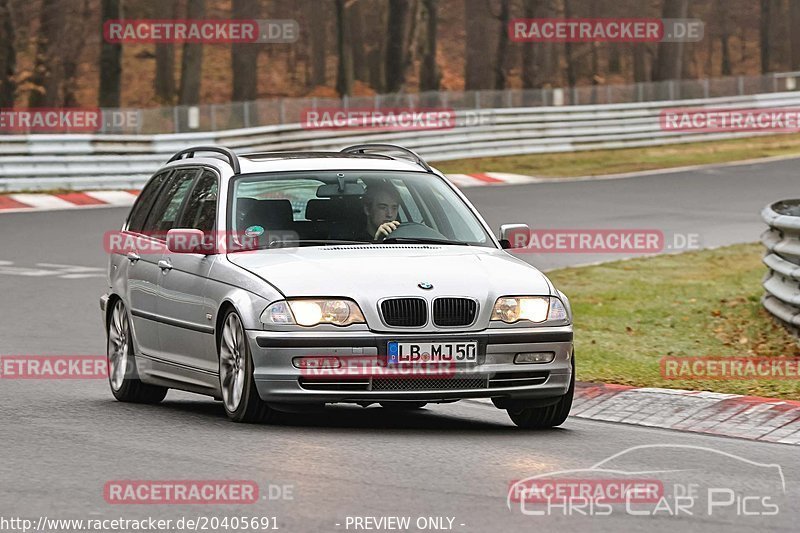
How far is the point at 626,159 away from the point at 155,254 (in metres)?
31.7

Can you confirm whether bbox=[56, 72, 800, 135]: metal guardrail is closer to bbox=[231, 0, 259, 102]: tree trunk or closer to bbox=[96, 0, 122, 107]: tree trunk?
bbox=[96, 0, 122, 107]: tree trunk

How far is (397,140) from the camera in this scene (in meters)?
39.2

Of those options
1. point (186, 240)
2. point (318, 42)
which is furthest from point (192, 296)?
point (318, 42)

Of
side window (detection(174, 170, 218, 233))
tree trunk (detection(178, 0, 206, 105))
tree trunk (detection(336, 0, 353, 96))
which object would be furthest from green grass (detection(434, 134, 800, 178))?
side window (detection(174, 170, 218, 233))

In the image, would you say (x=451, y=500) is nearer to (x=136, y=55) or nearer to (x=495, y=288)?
(x=495, y=288)

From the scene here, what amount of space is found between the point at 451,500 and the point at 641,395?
4.00m

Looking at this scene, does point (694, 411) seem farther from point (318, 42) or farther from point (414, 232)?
point (318, 42)

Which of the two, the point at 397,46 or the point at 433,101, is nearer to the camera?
the point at 433,101

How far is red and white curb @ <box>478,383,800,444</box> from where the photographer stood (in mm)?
9907

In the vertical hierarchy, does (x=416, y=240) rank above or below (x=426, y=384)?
above

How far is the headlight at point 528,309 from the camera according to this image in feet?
31.9

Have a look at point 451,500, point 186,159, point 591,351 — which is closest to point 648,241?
point 591,351

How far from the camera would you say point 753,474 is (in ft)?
27.2

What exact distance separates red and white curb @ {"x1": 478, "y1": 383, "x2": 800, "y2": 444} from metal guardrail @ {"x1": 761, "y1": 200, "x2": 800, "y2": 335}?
2.96m
